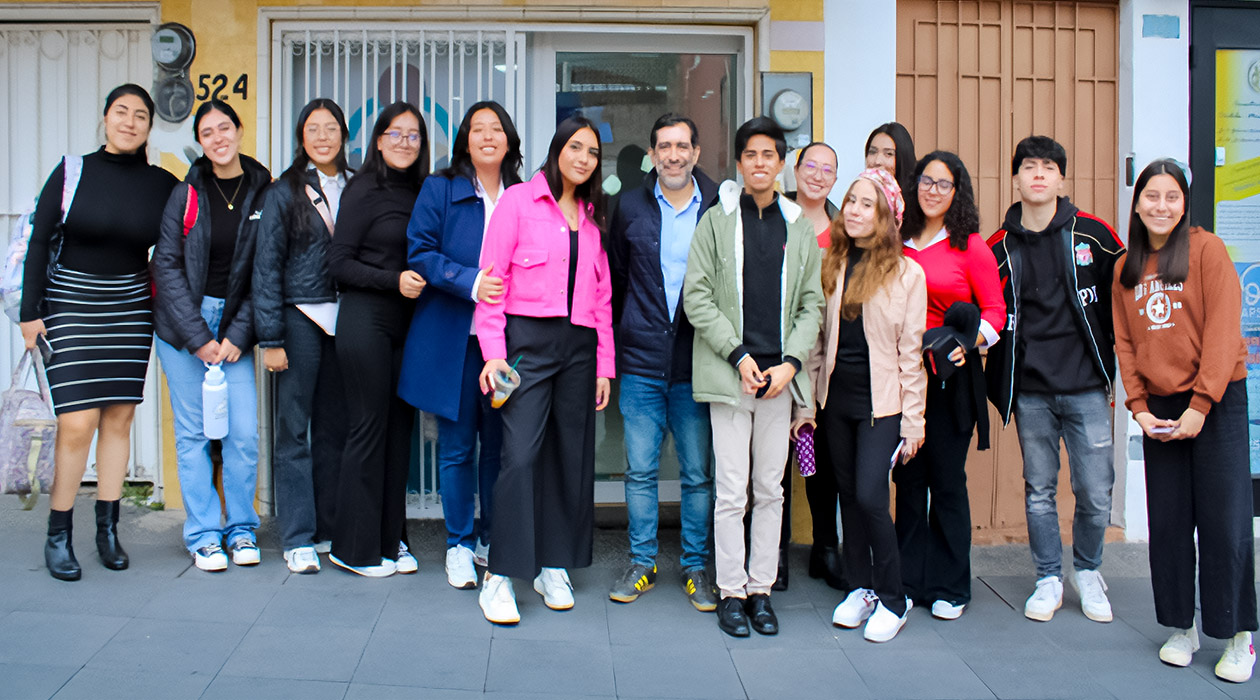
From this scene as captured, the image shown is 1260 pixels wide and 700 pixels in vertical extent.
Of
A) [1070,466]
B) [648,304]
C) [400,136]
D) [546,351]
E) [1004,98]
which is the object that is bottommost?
[1070,466]

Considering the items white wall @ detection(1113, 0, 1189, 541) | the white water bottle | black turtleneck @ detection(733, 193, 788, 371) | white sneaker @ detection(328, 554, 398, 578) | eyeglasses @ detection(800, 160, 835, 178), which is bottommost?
white sneaker @ detection(328, 554, 398, 578)

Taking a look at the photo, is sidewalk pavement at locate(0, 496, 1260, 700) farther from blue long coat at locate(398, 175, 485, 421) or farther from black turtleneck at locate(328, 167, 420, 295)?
black turtleneck at locate(328, 167, 420, 295)

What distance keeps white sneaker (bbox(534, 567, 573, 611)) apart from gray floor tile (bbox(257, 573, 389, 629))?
2.13 ft

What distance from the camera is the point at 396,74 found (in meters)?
5.43

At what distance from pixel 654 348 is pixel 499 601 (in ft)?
3.87

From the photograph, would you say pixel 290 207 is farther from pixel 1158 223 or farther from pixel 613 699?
pixel 1158 223

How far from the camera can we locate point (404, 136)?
441 centimetres

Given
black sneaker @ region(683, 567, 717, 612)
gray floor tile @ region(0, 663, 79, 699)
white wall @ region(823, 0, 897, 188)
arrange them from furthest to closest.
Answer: white wall @ region(823, 0, 897, 188)
black sneaker @ region(683, 567, 717, 612)
gray floor tile @ region(0, 663, 79, 699)

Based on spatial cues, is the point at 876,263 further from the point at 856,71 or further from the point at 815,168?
the point at 856,71

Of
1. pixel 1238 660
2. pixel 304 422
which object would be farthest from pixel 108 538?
pixel 1238 660

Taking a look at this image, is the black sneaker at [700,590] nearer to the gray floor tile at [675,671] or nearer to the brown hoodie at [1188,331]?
the gray floor tile at [675,671]

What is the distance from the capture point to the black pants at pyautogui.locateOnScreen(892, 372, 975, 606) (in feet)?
13.7

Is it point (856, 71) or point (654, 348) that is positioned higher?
point (856, 71)

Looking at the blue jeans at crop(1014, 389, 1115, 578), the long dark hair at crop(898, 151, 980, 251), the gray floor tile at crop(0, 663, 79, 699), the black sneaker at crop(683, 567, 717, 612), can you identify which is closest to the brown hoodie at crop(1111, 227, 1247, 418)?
the blue jeans at crop(1014, 389, 1115, 578)
